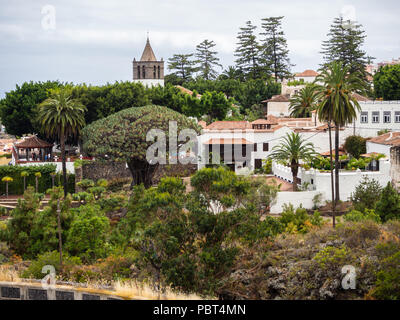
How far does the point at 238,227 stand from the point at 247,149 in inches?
1210

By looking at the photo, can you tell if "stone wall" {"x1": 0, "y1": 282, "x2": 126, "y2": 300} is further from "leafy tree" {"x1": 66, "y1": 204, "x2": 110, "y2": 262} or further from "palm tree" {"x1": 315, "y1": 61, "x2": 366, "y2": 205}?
"palm tree" {"x1": 315, "y1": 61, "x2": 366, "y2": 205}

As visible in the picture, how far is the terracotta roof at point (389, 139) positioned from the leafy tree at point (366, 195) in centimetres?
514

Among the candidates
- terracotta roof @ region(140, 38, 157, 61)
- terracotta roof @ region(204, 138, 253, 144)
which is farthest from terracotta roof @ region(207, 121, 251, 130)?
terracotta roof @ region(140, 38, 157, 61)

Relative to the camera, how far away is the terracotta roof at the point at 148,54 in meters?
87.5

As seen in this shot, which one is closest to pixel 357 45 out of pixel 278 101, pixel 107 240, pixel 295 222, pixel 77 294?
pixel 278 101

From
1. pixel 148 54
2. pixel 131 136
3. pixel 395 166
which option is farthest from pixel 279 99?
pixel 148 54

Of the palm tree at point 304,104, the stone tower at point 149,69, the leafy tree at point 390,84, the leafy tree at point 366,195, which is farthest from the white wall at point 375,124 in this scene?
the stone tower at point 149,69

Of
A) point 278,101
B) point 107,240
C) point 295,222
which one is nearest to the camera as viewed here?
point 107,240

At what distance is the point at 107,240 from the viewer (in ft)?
90.3

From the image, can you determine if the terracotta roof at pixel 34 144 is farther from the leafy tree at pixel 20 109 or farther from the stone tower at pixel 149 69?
the stone tower at pixel 149 69

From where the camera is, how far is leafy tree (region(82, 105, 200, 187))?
4538 centimetres

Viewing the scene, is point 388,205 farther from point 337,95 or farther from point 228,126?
point 228,126

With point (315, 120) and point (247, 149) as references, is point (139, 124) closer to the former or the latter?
point (247, 149)

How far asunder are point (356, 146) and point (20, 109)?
3253 cm
